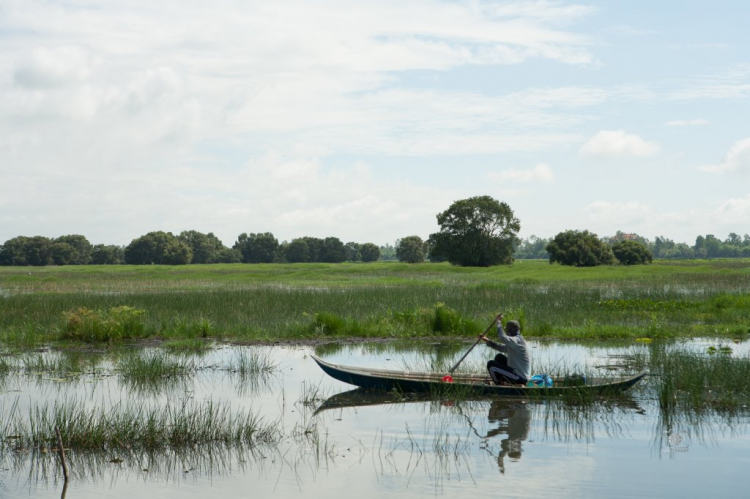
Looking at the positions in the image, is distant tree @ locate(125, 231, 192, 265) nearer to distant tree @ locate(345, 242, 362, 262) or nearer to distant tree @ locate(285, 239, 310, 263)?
distant tree @ locate(285, 239, 310, 263)

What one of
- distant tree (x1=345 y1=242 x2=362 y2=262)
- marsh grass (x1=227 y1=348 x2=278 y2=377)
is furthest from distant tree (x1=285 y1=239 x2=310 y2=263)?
marsh grass (x1=227 y1=348 x2=278 y2=377)

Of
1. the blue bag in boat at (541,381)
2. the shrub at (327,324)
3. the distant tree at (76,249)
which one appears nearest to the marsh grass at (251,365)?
the shrub at (327,324)

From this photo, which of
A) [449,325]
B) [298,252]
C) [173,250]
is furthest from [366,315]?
[298,252]

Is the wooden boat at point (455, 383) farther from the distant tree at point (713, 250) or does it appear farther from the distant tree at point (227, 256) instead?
the distant tree at point (713, 250)

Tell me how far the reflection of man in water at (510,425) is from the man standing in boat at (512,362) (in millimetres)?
449

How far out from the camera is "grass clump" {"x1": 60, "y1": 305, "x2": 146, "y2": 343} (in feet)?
72.6

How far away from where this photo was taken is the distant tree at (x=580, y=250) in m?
78.6

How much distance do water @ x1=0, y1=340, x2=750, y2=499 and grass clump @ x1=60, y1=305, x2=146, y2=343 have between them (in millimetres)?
6563

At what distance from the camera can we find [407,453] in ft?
34.8

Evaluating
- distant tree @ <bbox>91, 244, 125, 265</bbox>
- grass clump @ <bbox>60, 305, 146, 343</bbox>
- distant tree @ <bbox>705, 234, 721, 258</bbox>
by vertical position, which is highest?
distant tree @ <bbox>705, 234, 721, 258</bbox>

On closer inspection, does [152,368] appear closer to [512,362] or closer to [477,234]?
[512,362]

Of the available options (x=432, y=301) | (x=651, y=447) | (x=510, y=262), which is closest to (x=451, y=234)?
(x=510, y=262)

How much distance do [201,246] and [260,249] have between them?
9916 millimetres

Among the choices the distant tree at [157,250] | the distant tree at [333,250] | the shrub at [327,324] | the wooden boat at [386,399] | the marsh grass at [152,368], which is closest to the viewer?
the wooden boat at [386,399]
